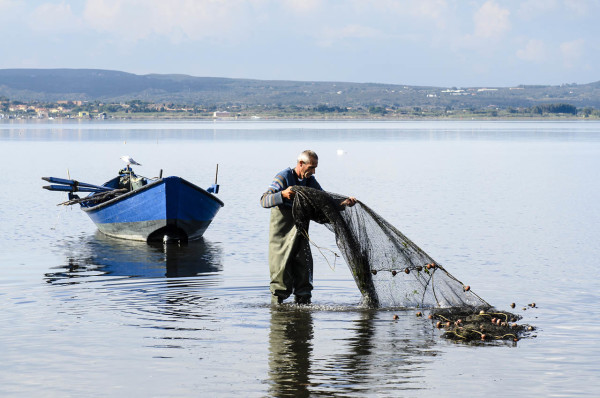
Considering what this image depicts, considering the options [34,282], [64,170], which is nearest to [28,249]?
[34,282]

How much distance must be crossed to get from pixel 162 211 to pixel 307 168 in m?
8.55

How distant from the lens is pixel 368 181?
39.8 metres

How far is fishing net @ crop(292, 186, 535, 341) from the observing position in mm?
11305

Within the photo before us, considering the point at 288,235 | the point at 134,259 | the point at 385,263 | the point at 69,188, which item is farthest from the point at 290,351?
the point at 69,188

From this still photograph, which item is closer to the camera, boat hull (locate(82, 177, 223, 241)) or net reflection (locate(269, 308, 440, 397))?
net reflection (locate(269, 308, 440, 397))

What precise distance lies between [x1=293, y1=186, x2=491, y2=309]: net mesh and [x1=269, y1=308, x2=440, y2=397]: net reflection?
39 cm

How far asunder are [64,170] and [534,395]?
41.1m

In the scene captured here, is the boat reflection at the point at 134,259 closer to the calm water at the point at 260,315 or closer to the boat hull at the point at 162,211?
the calm water at the point at 260,315

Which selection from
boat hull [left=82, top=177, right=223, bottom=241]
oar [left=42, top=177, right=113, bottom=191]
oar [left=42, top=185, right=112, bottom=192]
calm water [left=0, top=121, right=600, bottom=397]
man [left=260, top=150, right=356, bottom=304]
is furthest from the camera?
oar [left=42, top=185, right=112, bottom=192]

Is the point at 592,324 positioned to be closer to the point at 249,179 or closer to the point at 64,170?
the point at 249,179

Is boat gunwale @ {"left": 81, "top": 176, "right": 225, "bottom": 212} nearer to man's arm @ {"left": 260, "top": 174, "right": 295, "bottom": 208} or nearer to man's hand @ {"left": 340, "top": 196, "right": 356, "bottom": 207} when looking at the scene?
man's arm @ {"left": 260, "top": 174, "right": 295, "bottom": 208}

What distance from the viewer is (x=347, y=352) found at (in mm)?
9844

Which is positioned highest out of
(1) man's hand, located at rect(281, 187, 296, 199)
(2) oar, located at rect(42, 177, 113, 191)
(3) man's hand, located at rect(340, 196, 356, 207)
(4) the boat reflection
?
(1) man's hand, located at rect(281, 187, 296, 199)

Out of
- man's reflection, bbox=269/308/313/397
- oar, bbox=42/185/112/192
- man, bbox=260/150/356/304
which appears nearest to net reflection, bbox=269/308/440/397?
man's reflection, bbox=269/308/313/397
